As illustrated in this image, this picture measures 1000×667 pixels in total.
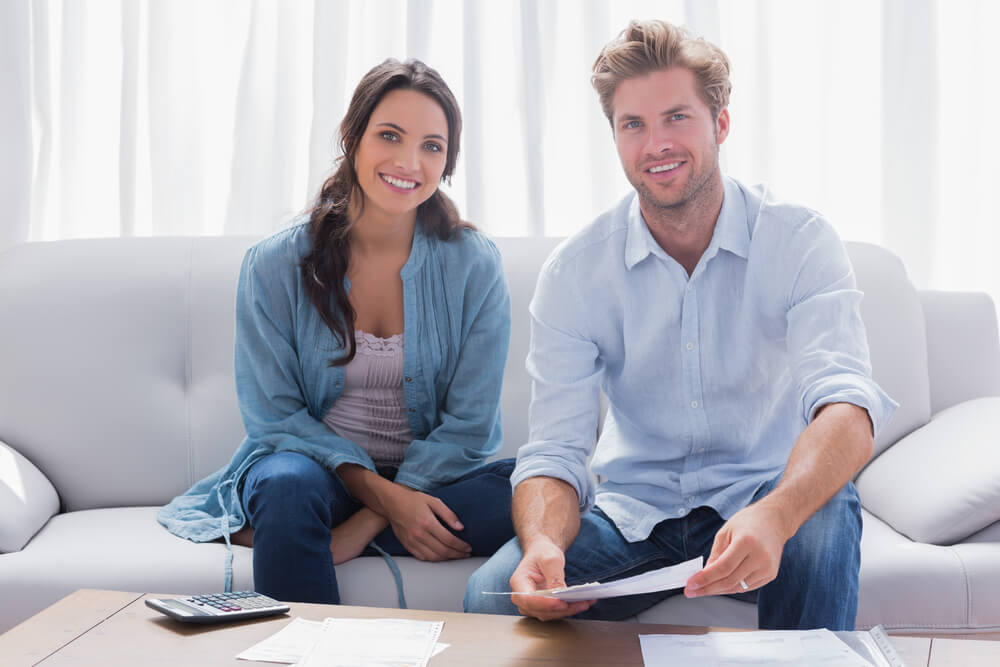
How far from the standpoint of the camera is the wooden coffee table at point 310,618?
0.91 meters

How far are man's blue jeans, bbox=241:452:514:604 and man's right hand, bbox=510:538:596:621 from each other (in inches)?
14.2

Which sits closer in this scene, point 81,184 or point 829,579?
point 829,579

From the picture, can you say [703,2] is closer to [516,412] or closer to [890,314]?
[890,314]

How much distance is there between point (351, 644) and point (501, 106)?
1593 millimetres

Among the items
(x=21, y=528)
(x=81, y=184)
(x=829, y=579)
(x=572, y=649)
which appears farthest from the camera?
(x=81, y=184)

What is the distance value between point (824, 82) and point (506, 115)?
0.80 meters

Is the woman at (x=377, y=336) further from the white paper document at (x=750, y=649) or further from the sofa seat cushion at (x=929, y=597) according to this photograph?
the white paper document at (x=750, y=649)

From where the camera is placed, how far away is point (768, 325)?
1.41 metres

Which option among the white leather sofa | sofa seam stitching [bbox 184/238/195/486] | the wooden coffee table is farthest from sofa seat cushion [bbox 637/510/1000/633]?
sofa seam stitching [bbox 184/238/195/486]

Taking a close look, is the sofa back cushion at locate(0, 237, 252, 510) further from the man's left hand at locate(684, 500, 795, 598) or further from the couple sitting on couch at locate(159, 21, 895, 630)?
the man's left hand at locate(684, 500, 795, 598)

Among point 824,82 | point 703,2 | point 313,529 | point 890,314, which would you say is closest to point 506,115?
point 703,2

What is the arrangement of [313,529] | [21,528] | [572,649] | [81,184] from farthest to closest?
[81,184] → [21,528] → [313,529] → [572,649]

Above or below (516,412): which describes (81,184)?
above

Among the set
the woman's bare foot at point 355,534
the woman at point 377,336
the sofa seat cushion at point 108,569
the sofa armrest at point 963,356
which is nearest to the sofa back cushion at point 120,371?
the woman at point 377,336
